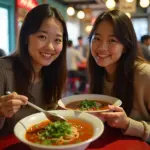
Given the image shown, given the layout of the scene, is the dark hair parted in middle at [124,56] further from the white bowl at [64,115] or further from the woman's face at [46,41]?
the white bowl at [64,115]

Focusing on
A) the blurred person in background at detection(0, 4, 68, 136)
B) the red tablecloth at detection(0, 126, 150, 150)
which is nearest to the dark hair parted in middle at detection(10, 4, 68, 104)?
the blurred person in background at detection(0, 4, 68, 136)

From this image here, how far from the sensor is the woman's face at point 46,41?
65.6 inches

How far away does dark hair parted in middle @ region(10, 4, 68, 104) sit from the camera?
1.71 m

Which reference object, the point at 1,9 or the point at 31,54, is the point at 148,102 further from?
the point at 1,9

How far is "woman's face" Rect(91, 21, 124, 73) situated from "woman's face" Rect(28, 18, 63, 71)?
300 mm

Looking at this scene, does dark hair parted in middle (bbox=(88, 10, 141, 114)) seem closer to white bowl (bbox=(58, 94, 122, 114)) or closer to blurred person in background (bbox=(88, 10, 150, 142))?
blurred person in background (bbox=(88, 10, 150, 142))

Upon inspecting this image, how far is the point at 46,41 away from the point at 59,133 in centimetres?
76

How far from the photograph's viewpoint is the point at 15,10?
21.1 ft

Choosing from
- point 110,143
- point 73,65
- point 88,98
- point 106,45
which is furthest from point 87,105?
point 73,65

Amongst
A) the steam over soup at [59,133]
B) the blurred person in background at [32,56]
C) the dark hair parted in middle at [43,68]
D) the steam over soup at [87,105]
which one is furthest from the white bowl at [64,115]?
the dark hair parted in middle at [43,68]

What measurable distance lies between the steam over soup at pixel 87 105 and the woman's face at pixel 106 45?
0.32 metres

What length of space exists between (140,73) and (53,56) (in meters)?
0.68

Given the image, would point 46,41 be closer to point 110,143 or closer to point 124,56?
point 124,56

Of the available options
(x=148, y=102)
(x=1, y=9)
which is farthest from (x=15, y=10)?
(x=148, y=102)
